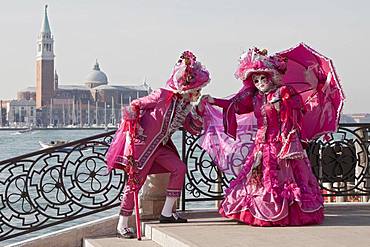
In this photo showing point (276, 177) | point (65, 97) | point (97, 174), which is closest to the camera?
point (276, 177)

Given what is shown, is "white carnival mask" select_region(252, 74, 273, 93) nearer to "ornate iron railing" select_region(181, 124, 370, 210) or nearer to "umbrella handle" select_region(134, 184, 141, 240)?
"ornate iron railing" select_region(181, 124, 370, 210)

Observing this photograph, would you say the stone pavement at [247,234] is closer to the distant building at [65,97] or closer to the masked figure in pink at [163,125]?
the masked figure in pink at [163,125]

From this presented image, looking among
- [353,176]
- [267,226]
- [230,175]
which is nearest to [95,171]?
[230,175]

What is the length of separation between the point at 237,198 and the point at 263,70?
110 cm

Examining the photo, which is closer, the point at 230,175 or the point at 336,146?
the point at 230,175

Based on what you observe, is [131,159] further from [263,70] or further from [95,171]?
[263,70]

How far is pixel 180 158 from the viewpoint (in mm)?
7008

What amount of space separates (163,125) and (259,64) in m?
0.96

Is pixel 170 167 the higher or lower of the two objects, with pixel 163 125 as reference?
lower

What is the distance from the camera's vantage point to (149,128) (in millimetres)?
6711

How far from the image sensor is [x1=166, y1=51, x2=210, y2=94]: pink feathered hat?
6.66 meters

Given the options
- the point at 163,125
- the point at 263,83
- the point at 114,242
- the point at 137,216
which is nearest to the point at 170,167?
the point at 163,125

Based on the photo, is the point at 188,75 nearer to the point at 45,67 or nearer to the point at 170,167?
the point at 170,167

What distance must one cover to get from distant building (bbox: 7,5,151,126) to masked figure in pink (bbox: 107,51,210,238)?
7999 cm
